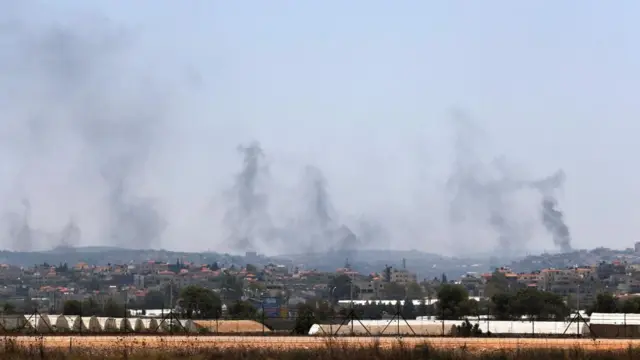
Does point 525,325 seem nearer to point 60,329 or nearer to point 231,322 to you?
point 231,322

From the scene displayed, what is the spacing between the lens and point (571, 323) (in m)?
53.5

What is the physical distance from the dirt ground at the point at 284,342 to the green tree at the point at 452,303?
30.3 m

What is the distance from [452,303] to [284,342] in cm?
3780

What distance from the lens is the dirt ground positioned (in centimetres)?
3794

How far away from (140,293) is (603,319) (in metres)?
127

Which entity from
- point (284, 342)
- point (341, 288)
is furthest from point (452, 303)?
point (341, 288)

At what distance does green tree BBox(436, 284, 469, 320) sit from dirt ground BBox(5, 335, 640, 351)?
3031 cm

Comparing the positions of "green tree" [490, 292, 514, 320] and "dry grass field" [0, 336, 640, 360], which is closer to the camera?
"dry grass field" [0, 336, 640, 360]

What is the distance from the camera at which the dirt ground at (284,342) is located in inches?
1494

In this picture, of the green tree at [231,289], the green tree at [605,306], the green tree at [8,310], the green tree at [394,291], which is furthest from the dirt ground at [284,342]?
the green tree at [394,291]

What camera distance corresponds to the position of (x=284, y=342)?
4088 centimetres

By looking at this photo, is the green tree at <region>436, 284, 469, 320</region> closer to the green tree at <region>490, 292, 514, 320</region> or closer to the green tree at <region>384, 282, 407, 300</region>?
the green tree at <region>490, 292, 514, 320</region>

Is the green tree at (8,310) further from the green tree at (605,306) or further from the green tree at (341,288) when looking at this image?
the green tree at (341,288)

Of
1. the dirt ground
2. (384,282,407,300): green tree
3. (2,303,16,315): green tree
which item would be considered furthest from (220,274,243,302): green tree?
the dirt ground
